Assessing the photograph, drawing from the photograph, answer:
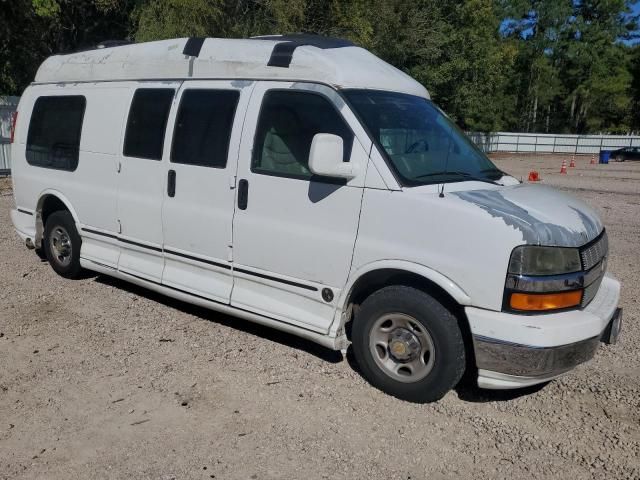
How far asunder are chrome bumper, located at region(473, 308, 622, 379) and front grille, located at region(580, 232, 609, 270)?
18.6 inches

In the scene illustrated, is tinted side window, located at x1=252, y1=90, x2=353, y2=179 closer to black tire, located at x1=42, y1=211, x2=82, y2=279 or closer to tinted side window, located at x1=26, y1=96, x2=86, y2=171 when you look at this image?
tinted side window, located at x1=26, y1=96, x2=86, y2=171

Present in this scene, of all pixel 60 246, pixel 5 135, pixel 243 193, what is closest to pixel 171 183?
pixel 243 193

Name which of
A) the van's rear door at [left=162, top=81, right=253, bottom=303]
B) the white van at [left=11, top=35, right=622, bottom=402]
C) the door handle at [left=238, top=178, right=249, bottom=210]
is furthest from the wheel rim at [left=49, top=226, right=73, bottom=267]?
the door handle at [left=238, top=178, right=249, bottom=210]

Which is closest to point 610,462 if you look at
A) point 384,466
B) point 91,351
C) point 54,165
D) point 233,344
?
point 384,466

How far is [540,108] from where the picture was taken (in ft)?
213

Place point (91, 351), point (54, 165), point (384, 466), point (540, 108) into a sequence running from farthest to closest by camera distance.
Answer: point (540, 108) < point (54, 165) < point (91, 351) < point (384, 466)

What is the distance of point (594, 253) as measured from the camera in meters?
3.96

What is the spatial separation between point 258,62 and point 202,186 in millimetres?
1091

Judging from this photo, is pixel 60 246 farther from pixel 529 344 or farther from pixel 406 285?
pixel 529 344

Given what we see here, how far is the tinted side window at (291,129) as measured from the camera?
427cm

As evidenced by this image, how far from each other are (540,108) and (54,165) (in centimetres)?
6570

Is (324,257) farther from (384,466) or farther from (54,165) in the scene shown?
(54,165)

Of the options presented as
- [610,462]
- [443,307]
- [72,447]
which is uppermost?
[443,307]

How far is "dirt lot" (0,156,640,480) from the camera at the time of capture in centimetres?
335
